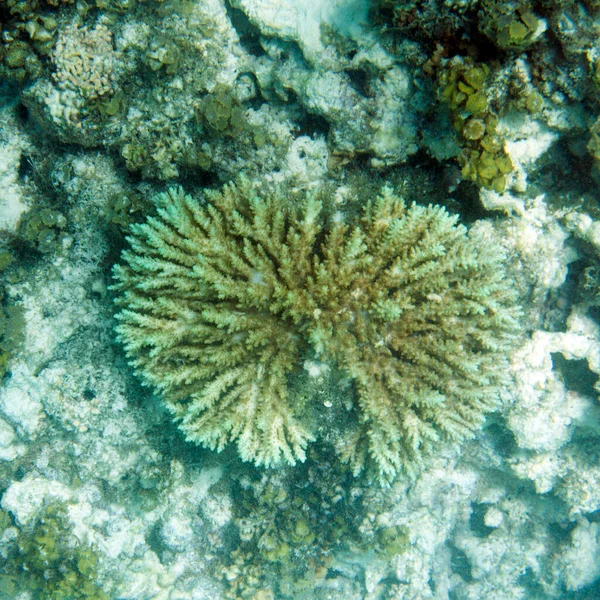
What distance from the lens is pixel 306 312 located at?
2.87m

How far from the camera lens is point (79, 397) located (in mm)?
4250

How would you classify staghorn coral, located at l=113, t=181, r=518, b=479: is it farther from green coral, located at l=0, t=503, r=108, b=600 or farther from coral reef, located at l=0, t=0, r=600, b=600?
green coral, located at l=0, t=503, r=108, b=600

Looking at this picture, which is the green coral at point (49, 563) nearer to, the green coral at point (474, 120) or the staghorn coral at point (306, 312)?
the staghorn coral at point (306, 312)

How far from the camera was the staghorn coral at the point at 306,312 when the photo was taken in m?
2.89

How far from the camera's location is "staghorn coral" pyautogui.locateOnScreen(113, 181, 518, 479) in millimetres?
2891

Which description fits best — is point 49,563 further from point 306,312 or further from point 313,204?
point 313,204

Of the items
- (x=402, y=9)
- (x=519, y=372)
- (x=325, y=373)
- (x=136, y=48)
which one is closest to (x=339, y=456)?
(x=325, y=373)

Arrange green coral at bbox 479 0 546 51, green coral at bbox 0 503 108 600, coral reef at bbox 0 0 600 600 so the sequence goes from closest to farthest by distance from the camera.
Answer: green coral at bbox 479 0 546 51 → coral reef at bbox 0 0 600 600 → green coral at bbox 0 503 108 600

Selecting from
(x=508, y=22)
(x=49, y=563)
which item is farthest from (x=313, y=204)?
(x=49, y=563)

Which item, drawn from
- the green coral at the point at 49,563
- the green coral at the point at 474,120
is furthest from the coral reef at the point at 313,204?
the green coral at the point at 49,563

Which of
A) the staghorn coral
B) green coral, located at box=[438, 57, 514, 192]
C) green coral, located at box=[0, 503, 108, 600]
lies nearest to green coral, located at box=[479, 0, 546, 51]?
green coral, located at box=[438, 57, 514, 192]

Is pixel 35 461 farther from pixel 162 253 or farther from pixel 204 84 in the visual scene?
pixel 204 84

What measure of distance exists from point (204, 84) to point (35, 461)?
4308mm

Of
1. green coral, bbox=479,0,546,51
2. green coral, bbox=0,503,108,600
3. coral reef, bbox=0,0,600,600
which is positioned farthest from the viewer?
green coral, bbox=0,503,108,600
